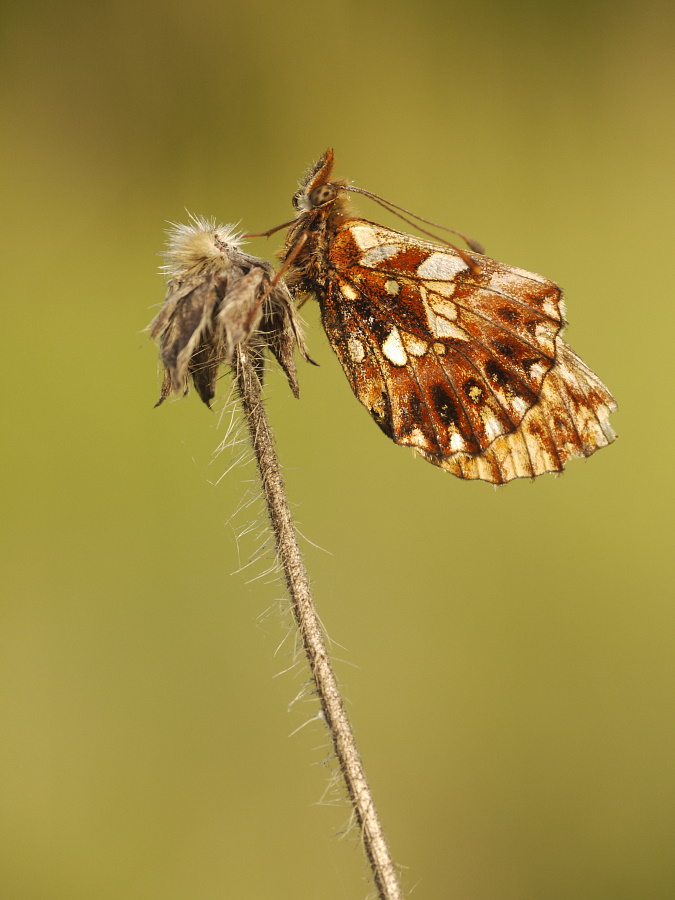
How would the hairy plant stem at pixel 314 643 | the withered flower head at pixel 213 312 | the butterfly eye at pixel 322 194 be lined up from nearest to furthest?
the hairy plant stem at pixel 314 643 < the withered flower head at pixel 213 312 < the butterfly eye at pixel 322 194

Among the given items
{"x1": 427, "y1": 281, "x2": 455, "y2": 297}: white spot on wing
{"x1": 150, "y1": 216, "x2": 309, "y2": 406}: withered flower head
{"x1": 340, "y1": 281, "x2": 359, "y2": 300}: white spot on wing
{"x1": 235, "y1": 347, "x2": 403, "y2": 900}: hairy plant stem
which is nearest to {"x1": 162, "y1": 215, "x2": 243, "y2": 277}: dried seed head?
{"x1": 150, "y1": 216, "x2": 309, "y2": 406}: withered flower head

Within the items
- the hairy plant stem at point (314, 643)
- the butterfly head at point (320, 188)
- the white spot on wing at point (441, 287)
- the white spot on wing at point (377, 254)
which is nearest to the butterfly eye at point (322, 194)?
the butterfly head at point (320, 188)

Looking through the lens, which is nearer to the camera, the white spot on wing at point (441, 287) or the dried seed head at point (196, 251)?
the dried seed head at point (196, 251)

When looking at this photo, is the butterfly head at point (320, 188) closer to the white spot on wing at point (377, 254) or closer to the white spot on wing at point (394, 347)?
the white spot on wing at point (377, 254)

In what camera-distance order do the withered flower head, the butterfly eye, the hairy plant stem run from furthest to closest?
the butterfly eye < the withered flower head < the hairy plant stem

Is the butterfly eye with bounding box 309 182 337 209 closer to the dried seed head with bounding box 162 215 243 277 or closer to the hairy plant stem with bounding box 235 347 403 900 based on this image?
the dried seed head with bounding box 162 215 243 277

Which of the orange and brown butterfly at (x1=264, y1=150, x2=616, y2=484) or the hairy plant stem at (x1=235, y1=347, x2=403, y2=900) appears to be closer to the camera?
the hairy plant stem at (x1=235, y1=347, x2=403, y2=900)

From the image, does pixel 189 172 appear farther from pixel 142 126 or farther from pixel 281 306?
pixel 281 306

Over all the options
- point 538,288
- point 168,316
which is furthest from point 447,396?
point 168,316
